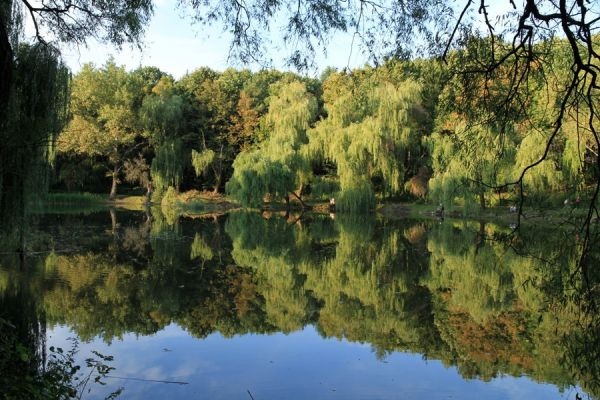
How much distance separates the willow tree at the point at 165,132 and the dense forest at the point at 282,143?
6 cm

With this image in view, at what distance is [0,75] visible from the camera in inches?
173

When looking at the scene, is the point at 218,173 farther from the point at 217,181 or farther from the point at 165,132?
the point at 165,132

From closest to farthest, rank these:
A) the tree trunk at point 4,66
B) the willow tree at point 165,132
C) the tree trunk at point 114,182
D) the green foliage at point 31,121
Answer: the tree trunk at point 4,66 → the green foliage at point 31,121 → the willow tree at point 165,132 → the tree trunk at point 114,182

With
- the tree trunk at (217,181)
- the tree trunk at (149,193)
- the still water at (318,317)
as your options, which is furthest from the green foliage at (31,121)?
the tree trunk at (149,193)

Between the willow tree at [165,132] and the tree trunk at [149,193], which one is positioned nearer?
the willow tree at [165,132]

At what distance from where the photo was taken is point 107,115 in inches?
1223

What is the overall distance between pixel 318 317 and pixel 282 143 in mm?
19141

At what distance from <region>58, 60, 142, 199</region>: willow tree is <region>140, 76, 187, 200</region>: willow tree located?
48.1 inches

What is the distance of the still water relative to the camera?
16.1 ft

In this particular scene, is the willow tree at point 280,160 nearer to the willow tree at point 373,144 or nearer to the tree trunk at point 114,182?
the willow tree at point 373,144

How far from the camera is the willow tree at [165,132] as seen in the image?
1164 inches

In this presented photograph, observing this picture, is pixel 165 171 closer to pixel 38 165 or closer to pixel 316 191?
pixel 316 191

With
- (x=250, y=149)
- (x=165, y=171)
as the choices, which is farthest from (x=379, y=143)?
(x=165, y=171)

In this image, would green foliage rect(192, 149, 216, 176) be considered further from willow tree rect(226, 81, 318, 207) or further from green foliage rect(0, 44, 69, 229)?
green foliage rect(0, 44, 69, 229)
